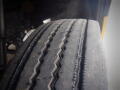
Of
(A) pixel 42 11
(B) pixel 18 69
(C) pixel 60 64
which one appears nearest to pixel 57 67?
(C) pixel 60 64

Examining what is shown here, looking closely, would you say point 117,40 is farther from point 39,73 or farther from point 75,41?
point 39,73

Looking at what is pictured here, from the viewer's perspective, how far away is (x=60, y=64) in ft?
2.87

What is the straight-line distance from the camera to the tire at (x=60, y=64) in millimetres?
802

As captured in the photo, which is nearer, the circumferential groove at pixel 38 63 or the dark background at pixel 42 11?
the circumferential groove at pixel 38 63

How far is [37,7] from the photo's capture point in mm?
1793

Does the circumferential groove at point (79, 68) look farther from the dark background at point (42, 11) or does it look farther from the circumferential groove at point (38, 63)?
the dark background at point (42, 11)

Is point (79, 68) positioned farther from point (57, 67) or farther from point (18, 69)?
point (18, 69)

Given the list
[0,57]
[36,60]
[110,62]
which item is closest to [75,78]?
[36,60]

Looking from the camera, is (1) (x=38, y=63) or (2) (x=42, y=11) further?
(2) (x=42, y=11)

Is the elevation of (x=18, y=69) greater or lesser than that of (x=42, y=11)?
lesser

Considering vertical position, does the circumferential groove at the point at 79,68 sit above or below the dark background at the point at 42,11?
below

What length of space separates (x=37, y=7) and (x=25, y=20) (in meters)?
0.13

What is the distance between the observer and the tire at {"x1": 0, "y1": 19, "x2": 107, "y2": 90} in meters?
0.80

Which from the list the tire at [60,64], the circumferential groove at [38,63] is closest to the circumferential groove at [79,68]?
the tire at [60,64]
